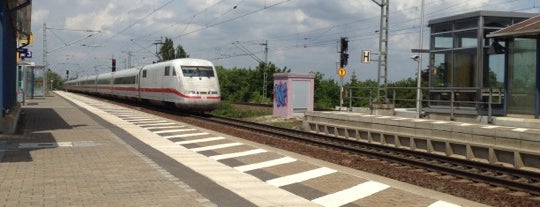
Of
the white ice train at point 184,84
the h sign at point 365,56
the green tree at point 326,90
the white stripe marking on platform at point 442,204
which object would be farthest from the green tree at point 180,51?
the white stripe marking on platform at point 442,204

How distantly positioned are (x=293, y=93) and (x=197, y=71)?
4751mm

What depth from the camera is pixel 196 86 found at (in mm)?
27844

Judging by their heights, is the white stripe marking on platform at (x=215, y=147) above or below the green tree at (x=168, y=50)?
below

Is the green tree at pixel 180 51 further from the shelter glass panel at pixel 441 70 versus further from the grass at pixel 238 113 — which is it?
the shelter glass panel at pixel 441 70

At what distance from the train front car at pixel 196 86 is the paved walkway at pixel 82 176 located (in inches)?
482

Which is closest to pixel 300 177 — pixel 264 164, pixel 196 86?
pixel 264 164

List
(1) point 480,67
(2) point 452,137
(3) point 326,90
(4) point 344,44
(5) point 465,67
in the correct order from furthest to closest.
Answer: (3) point 326,90, (4) point 344,44, (5) point 465,67, (1) point 480,67, (2) point 452,137

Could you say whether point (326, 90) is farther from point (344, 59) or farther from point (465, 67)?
point (465, 67)

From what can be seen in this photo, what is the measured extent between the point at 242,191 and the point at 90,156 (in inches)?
187

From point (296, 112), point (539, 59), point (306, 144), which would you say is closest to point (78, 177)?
point (306, 144)

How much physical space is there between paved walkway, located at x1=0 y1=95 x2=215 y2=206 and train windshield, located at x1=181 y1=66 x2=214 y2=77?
1294 cm

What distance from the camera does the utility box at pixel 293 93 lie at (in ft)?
91.1

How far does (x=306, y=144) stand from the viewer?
55.0ft

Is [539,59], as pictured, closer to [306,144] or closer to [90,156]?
[306,144]
